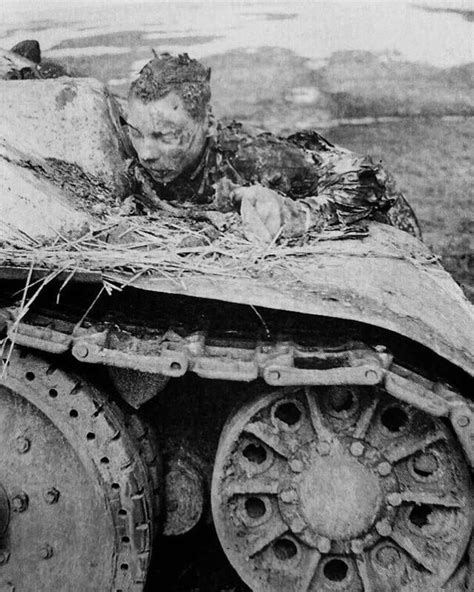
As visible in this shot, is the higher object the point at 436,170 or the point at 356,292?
the point at 356,292

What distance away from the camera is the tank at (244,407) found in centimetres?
227

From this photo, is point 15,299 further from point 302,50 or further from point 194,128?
point 302,50

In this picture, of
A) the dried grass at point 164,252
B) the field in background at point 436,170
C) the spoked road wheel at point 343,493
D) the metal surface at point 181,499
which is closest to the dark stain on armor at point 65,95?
the dried grass at point 164,252

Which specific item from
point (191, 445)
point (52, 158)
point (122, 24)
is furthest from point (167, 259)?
point (122, 24)

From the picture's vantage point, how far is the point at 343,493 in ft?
8.05

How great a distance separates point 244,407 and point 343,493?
1.46 ft

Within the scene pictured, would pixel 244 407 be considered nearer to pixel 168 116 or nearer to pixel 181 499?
pixel 181 499

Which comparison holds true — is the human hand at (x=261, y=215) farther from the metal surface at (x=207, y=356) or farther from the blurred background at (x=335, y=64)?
the blurred background at (x=335, y=64)

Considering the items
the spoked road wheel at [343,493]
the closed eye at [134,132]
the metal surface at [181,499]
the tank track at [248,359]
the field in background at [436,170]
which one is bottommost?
the field in background at [436,170]

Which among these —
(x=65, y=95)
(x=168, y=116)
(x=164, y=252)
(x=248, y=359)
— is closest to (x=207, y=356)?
A: (x=248, y=359)

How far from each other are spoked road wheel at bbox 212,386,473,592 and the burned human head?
1465 mm

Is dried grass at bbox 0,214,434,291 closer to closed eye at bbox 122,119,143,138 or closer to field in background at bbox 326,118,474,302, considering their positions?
closed eye at bbox 122,119,143,138

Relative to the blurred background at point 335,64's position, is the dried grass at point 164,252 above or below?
above

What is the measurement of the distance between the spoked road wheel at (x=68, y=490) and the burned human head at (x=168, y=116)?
4.47ft
